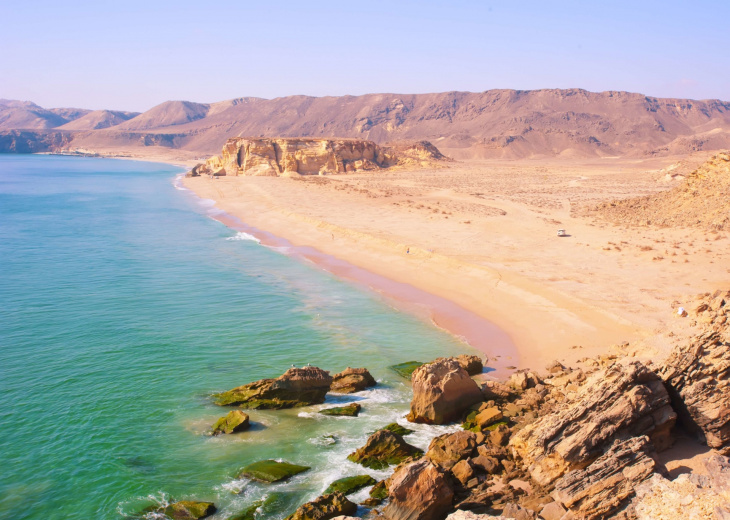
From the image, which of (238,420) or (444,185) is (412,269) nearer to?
(238,420)

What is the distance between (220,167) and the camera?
83875mm

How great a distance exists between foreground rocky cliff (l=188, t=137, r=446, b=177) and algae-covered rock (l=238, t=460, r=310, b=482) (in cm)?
6588

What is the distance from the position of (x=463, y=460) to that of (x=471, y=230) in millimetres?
26015

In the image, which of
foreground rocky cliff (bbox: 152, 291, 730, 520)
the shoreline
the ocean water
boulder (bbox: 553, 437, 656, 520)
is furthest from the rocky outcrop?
the shoreline

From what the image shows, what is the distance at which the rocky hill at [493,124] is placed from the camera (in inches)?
5202

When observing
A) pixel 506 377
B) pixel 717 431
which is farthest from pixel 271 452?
pixel 717 431

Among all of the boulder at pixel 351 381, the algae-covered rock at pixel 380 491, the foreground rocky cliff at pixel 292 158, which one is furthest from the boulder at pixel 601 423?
the foreground rocky cliff at pixel 292 158

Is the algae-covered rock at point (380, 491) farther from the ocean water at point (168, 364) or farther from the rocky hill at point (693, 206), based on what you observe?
the rocky hill at point (693, 206)

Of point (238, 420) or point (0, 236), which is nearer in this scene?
point (238, 420)

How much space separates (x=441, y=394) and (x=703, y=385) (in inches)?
223

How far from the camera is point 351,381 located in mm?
15906

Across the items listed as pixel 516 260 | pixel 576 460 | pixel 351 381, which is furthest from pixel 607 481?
pixel 516 260

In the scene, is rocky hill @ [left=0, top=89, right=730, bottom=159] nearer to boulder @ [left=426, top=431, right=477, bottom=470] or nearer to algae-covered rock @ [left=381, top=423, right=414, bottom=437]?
algae-covered rock @ [left=381, top=423, right=414, bottom=437]

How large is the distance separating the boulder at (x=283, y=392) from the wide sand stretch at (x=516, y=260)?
239 inches
